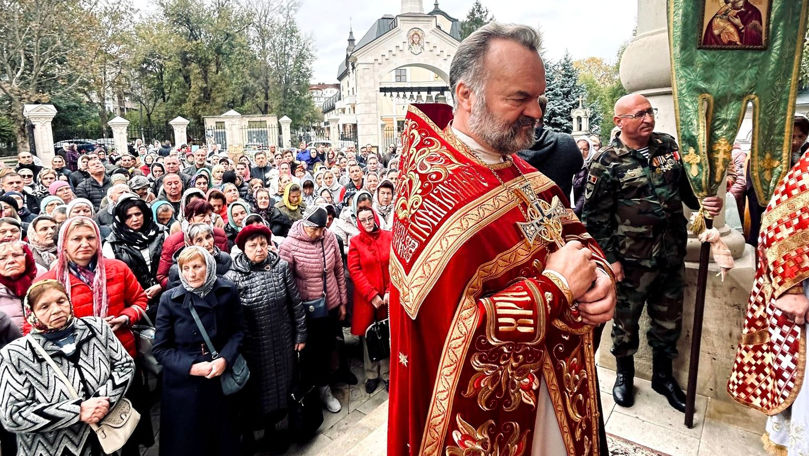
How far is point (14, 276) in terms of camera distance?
3639 mm

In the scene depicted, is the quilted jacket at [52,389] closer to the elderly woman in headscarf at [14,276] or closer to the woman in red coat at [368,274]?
the elderly woman in headscarf at [14,276]

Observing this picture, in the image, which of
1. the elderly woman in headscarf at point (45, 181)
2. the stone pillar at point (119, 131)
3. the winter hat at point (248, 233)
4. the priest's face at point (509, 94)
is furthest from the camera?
the stone pillar at point (119, 131)

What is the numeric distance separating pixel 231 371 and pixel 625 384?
2.76m

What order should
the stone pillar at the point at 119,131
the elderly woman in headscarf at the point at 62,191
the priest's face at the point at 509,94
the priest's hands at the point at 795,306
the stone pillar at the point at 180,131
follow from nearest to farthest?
the priest's face at the point at 509,94, the priest's hands at the point at 795,306, the elderly woman in headscarf at the point at 62,191, the stone pillar at the point at 119,131, the stone pillar at the point at 180,131

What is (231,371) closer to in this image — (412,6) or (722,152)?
(722,152)

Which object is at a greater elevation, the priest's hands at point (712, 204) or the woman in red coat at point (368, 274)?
the priest's hands at point (712, 204)

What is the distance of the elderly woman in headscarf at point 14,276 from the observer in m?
3.49

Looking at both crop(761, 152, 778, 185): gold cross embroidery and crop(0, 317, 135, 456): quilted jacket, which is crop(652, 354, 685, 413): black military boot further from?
crop(0, 317, 135, 456): quilted jacket

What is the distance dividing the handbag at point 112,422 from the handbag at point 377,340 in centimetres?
227

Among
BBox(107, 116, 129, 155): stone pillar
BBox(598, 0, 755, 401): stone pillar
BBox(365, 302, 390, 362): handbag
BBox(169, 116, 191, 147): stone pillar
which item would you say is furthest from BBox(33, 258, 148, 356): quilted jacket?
BBox(169, 116, 191, 147): stone pillar

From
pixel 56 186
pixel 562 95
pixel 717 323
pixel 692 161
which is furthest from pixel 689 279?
pixel 562 95

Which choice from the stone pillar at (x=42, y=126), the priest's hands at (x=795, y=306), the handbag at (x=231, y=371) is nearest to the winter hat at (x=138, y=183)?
the handbag at (x=231, y=371)

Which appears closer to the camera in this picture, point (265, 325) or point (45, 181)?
point (265, 325)

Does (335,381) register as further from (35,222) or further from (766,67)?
(766,67)
